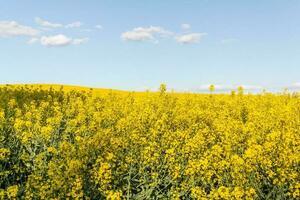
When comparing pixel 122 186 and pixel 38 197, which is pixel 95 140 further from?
pixel 38 197

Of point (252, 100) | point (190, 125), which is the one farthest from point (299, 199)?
point (252, 100)

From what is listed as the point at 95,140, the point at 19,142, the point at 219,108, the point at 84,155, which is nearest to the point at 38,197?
the point at 84,155

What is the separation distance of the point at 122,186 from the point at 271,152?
2.80m

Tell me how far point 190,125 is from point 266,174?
14.4 feet

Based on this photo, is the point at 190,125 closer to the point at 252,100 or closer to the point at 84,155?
the point at 84,155

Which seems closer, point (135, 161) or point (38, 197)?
point (38, 197)

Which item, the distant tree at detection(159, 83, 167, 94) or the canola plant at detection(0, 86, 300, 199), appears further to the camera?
the distant tree at detection(159, 83, 167, 94)

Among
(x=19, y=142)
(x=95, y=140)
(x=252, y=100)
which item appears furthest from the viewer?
(x=252, y=100)

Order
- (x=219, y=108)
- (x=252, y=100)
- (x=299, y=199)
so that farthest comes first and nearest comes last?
(x=252, y=100) → (x=219, y=108) → (x=299, y=199)

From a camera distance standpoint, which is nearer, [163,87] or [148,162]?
[148,162]

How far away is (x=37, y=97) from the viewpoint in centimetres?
1970

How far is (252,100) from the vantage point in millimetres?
18422

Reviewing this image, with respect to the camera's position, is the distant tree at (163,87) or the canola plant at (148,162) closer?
the canola plant at (148,162)

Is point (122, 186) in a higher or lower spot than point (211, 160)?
lower
